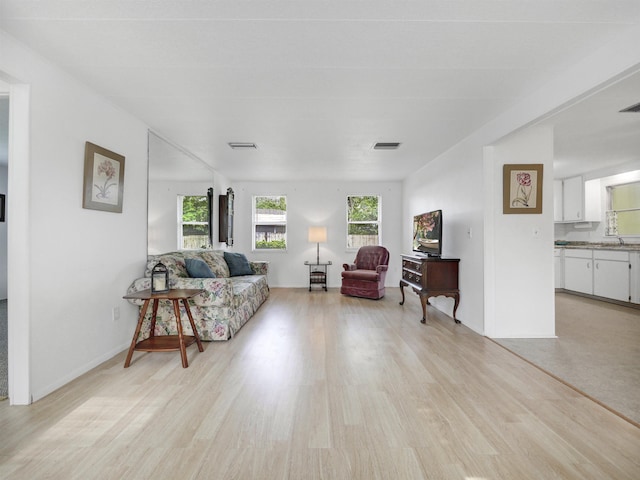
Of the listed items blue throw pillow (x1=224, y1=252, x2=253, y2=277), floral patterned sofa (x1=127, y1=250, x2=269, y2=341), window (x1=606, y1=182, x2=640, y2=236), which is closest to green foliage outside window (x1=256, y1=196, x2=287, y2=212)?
blue throw pillow (x1=224, y1=252, x2=253, y2=277)

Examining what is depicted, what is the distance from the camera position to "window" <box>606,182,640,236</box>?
5.54 meters

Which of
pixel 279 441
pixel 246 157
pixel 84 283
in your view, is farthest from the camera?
pixel 246 157

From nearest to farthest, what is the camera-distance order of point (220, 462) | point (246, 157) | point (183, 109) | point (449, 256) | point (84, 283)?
point (220, 462), point (84, 283), point (183, 109), point (449, 256), point (246, 157)

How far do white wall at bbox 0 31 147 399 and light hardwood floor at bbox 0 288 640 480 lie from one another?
10.6 inches

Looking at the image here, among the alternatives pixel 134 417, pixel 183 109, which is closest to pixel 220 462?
pixel 134 417

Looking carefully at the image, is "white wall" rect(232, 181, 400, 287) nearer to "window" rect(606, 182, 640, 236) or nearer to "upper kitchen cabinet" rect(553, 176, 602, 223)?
"upper kitchen cabinet" rect(553, 176, 602, 223)

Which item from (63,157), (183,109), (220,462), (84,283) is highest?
(183,109)

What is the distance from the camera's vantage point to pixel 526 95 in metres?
2.87

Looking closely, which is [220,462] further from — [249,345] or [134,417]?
[249,345]

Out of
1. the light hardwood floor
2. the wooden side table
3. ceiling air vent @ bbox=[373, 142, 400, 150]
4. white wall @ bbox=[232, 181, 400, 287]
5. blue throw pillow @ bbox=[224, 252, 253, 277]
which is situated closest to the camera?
the light hardwood floor

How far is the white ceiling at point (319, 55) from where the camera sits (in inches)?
71.1

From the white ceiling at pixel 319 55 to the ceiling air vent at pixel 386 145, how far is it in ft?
1.77

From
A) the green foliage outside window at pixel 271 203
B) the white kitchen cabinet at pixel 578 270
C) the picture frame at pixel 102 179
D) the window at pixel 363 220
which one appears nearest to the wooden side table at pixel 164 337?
the picture frame at pixel 102 179

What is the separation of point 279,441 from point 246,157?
4116 millimetres
